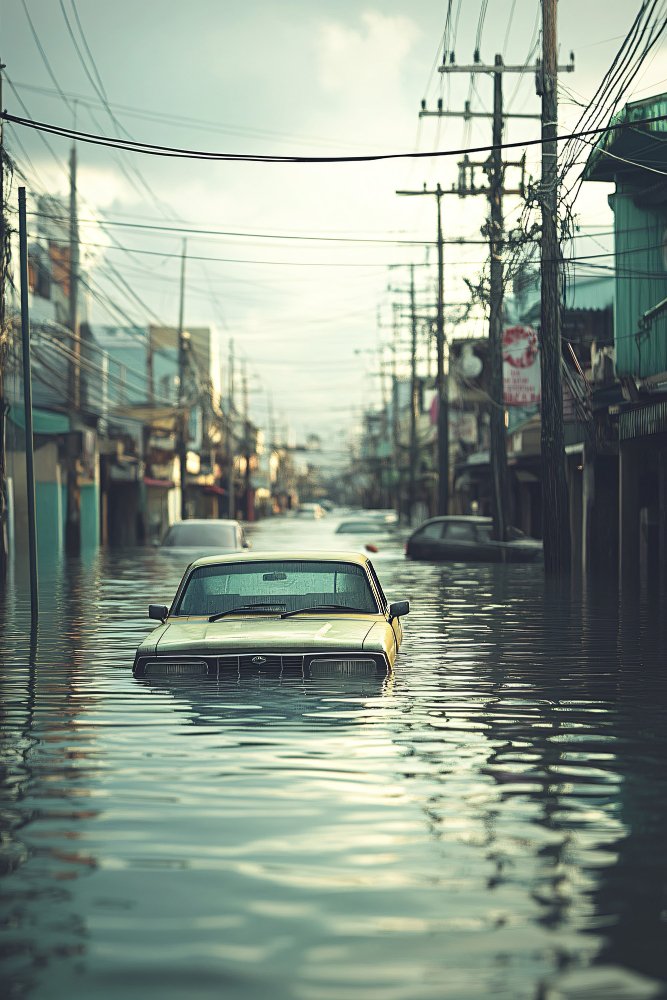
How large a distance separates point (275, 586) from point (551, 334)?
17549 mm

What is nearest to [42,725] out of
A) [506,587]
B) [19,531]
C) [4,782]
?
[4,782]

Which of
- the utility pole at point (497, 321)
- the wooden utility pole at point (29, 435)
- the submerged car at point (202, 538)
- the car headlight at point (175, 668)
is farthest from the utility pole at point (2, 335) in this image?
the car headlight at point (175, 668)

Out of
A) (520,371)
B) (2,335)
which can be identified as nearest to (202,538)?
(2,335)

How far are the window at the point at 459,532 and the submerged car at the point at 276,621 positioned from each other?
27.7 m

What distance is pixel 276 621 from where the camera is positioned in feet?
39.4

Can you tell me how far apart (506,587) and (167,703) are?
61.2 ft

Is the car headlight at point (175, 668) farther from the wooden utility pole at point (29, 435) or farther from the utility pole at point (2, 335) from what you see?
the utility pole at point (2, 335)

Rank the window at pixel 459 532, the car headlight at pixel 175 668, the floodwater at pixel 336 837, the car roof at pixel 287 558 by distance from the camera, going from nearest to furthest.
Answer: the floodwater at pixel 336 837, the car headlight at pixel 175 668, the car roof at pixel 287 558, the window at pixel 459 532

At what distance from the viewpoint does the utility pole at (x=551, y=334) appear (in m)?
28.8

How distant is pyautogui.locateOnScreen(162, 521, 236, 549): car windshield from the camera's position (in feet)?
110

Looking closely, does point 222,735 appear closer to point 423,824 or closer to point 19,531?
point 423,824

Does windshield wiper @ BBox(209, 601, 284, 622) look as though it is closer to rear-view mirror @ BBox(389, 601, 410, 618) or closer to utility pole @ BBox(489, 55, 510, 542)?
rear-view mirror @ BBox(389, 601, 410, 618)

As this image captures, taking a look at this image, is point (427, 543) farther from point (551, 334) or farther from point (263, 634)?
point (263, 634)

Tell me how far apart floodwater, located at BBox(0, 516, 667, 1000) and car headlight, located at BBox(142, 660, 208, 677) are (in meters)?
0.12
